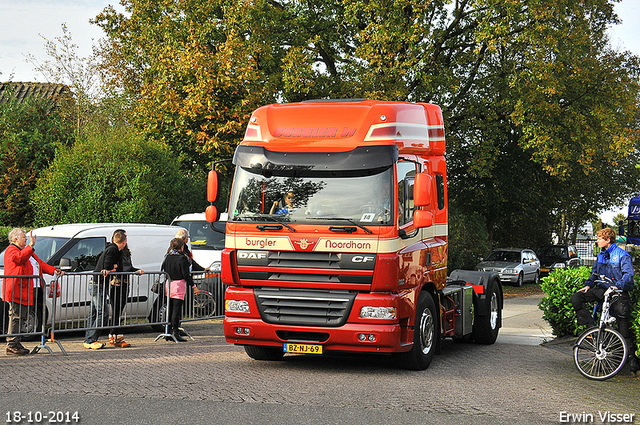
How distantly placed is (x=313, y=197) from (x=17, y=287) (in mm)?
4602

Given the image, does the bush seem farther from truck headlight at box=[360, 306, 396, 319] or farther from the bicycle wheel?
truck headlight at box=[360, 306, 396, 319]

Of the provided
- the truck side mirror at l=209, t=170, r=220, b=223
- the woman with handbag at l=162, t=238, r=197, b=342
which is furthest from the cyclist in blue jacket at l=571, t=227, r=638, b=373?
the woman with handbag at l=162, t=238, r=197, b=342

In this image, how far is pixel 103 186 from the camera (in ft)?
59.5

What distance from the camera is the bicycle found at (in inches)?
352

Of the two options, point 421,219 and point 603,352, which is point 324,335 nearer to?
point 421,219

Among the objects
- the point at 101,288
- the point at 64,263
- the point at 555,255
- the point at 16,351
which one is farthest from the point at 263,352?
the point at 555,255

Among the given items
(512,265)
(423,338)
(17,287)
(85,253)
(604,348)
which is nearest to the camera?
(604,348)

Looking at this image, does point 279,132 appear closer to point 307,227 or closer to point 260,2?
point 307,227

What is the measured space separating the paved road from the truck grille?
0.72 meters

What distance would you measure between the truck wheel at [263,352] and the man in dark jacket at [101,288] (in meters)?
2.53

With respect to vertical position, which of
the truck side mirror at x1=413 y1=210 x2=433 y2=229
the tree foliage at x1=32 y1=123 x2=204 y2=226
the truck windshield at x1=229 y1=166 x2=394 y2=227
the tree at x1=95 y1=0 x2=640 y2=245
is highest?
the tree at x1=95 y1=0 x2=640 y2=245

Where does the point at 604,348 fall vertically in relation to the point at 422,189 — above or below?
below

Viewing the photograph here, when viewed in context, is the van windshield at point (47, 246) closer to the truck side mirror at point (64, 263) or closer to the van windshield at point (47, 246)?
the van windshield at point (47, 246)

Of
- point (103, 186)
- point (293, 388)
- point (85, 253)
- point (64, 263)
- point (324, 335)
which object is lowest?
point (293, 388)
